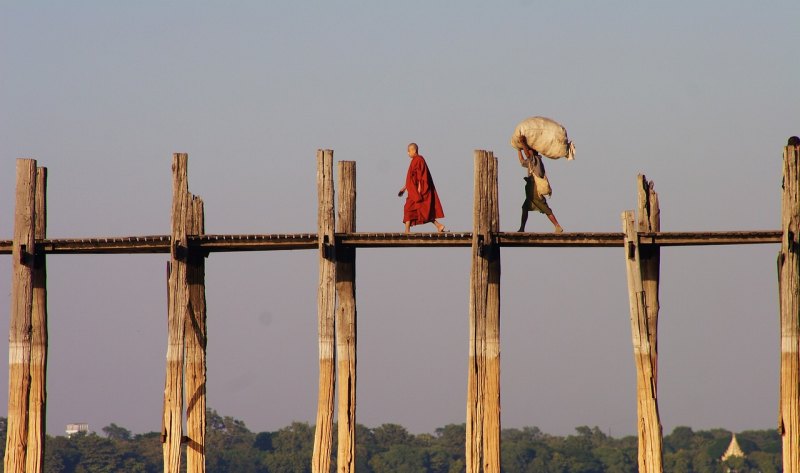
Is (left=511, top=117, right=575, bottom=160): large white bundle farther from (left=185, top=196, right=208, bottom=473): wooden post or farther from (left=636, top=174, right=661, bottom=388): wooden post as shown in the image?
(left=185, top=196, right=208, bottom=473): wooden post

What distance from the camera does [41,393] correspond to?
2128 centimetres

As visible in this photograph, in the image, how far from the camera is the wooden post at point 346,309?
20.5 m

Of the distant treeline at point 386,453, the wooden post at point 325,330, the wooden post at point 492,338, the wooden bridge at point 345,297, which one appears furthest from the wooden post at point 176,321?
the distant treeline at point 386,453

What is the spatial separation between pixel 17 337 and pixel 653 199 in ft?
24.6

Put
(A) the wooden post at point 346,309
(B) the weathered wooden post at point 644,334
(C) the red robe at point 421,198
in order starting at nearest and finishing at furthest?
(B) the weathered wooden post at point 644,334, (A) the wooden post at point 346,309, (C) the red robe at point 421,198

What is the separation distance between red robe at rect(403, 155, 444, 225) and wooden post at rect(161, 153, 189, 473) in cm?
256

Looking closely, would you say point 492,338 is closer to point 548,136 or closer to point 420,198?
point 420,198

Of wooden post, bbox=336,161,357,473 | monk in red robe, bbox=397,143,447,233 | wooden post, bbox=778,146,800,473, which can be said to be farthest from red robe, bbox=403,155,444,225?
wooden post, bbox=778,146,800,473

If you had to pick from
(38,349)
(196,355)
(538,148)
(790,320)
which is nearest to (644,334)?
(790,320)

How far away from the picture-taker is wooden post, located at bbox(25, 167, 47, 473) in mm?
21141

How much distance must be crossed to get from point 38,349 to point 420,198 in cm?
483

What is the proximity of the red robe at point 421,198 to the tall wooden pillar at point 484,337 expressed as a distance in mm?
756

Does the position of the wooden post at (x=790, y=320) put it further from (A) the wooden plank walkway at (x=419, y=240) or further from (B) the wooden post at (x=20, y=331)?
(B) the wooden post at (x=20, y=331)

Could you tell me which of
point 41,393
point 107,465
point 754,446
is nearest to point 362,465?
point 107,465
